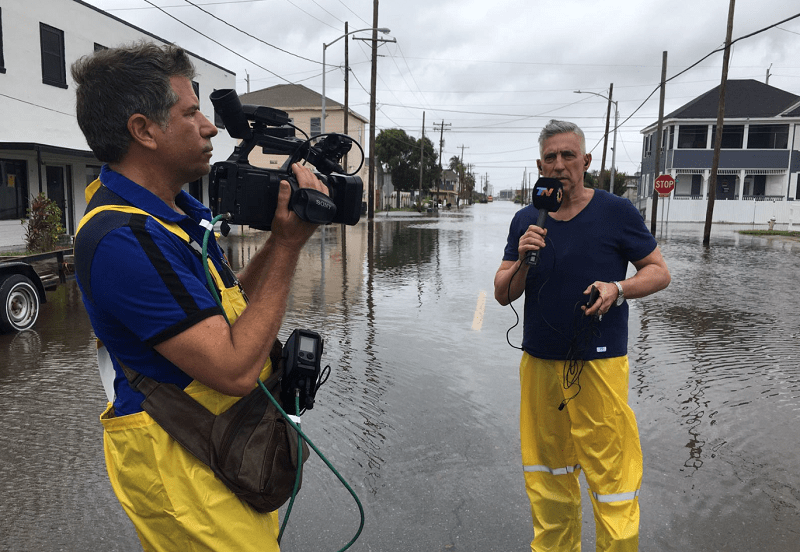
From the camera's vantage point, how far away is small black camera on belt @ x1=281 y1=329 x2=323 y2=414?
199 centimetres

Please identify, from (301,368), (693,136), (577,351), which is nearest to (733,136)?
(693,136)

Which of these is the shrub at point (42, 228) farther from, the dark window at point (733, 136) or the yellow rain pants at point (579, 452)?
the dark window at point (733, 136)

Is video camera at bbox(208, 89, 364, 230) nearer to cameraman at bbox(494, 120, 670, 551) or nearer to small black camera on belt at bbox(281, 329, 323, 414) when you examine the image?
small black camera on belt at bbox(281, 329, 323, 414)

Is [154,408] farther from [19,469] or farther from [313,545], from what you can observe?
[19,469]

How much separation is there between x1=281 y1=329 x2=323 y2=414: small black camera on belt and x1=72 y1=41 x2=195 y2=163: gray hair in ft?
2.46

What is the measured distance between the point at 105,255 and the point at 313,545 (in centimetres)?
225

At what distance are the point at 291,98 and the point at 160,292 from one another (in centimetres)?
5550

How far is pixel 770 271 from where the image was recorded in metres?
15.1

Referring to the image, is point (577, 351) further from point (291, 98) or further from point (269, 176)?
point (291, 98)

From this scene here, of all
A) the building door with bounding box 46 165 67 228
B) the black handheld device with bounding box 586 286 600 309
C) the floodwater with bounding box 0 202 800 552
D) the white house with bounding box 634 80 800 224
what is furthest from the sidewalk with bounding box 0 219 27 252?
the white house with bounding box 634 80 800 224

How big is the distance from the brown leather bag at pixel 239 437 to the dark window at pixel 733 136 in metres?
50.2

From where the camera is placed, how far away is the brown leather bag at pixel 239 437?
1.68 meters

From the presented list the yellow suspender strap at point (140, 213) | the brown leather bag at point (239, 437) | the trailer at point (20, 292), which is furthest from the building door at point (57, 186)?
the brown leather bag at point (239, 437)

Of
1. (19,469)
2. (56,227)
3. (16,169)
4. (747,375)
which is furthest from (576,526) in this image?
(16,169)
